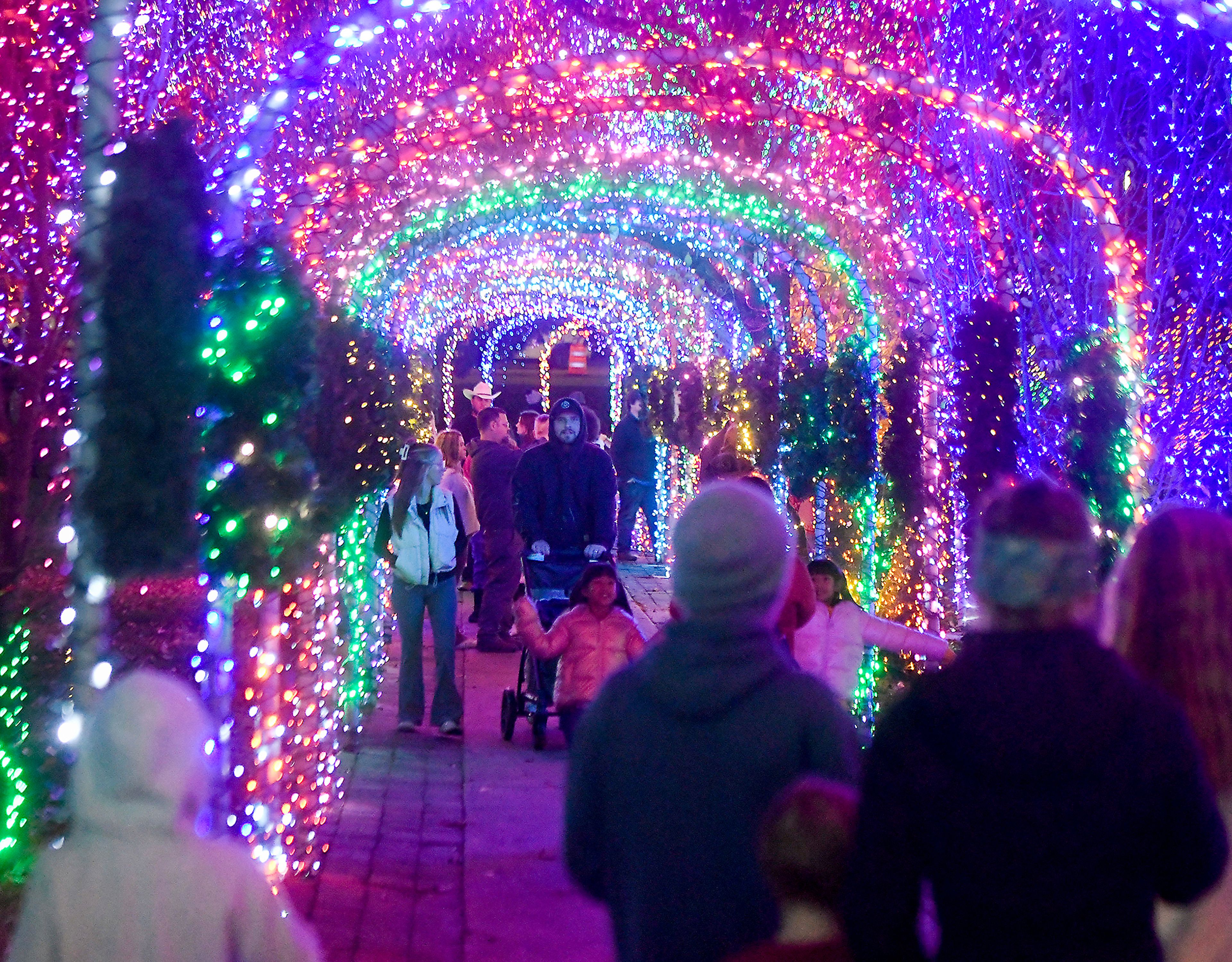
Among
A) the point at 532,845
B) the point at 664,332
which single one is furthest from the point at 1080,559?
the point at 664,332

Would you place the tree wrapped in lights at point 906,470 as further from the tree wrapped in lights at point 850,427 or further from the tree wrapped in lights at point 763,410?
the tree wrapped in lights at point 763,410

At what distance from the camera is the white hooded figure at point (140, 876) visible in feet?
7.98

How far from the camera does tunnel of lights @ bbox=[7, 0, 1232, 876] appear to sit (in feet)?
21.8

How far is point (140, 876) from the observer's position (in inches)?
96.5

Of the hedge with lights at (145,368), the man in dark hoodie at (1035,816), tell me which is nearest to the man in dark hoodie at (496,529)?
the hedge with lights at (145,368)

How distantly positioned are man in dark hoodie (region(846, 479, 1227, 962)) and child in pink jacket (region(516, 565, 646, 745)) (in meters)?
4.93

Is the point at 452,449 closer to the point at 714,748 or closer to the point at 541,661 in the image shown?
the point at 541,661

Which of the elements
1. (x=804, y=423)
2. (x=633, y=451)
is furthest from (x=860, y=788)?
(x=633, y=451)

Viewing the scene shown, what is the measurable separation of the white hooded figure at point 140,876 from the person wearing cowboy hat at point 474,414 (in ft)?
46.4

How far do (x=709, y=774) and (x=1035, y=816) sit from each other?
60 cm

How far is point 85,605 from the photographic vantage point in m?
4.62

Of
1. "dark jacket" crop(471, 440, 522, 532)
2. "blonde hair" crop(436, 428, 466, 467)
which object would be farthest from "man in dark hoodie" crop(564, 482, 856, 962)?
"dark jacket" crop(471, 440, 522, 532)

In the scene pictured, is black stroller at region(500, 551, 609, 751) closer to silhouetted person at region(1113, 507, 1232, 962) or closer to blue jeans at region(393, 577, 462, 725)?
blue jeans at region(393, 577, 462, 725)

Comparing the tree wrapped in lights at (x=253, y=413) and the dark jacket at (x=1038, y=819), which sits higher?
the tree wrapped in lights at (x=253, y=413)
